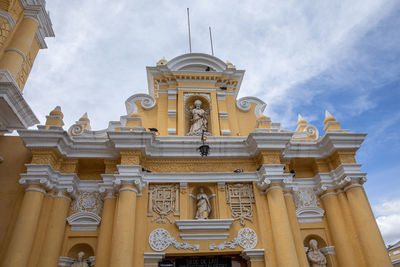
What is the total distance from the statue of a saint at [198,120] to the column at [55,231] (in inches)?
166

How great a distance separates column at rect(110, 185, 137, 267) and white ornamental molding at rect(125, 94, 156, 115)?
10.2 ft

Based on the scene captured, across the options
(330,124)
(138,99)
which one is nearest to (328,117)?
(330,124)

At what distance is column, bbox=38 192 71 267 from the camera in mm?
7352

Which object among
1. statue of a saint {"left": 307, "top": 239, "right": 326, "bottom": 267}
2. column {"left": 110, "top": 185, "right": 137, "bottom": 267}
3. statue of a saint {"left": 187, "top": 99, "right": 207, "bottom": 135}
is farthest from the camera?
statue of a saint {"left": 187, "top": 99, "right": 207, "bottom": 135}

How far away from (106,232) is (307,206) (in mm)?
5709

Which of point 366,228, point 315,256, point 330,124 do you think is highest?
point 330,124

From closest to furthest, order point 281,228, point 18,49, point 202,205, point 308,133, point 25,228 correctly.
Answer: point 25,228, point 281,228, point 202,205, point 18,49, point 308,133

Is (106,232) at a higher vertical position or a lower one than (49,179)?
lower

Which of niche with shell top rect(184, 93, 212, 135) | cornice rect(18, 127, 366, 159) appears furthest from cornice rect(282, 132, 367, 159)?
niche with shell top rect(184, 93, 212, 135)

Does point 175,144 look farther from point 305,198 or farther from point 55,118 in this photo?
point 305,198

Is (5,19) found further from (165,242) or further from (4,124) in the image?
(165,242)

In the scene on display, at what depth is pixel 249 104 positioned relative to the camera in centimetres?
1069

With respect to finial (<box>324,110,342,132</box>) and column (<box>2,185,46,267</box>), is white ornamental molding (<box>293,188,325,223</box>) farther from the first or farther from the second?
column (<box>2,185,46,267</box>)

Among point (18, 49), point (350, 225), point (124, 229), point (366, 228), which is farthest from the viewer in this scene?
point (18, 49)
